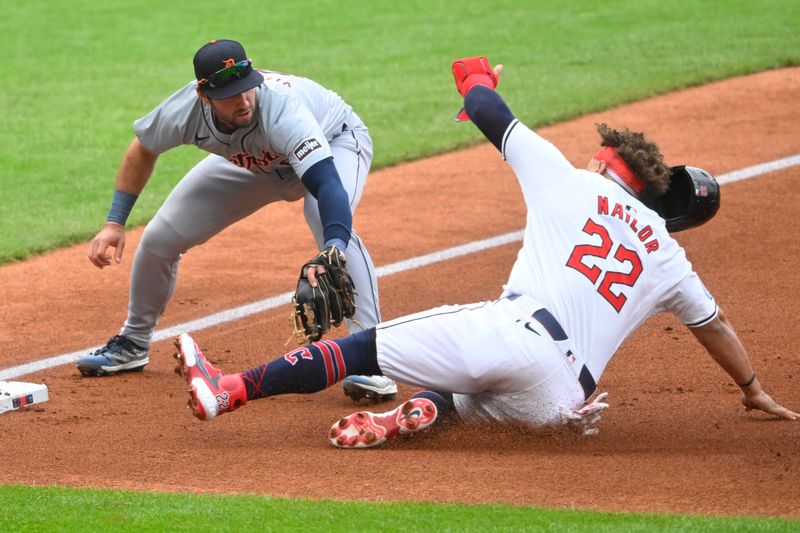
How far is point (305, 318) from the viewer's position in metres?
5.07

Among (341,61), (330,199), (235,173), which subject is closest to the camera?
(330,199)

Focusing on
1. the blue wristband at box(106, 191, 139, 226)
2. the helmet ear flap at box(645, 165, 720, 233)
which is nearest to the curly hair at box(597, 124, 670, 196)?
the helmet ear flap at box(645, 165, 720, 233)

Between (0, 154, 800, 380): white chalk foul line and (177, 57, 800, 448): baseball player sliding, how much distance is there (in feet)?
5.65

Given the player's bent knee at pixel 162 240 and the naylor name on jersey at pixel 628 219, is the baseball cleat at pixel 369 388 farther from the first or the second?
the naylor name on jersey at pixel 628 219

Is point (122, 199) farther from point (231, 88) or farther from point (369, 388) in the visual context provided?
point (369, 388)

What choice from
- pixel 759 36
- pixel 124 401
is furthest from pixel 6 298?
pixel 759 36

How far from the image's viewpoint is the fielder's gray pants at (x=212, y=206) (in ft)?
19.5

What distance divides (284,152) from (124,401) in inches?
54.0

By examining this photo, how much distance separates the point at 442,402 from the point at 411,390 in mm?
887

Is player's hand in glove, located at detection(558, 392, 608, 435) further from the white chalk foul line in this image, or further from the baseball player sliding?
the white chalk foul line

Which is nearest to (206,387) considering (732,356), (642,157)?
(642,157)

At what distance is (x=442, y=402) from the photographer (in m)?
5.24

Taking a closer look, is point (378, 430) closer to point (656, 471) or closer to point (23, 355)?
point (656, 471)

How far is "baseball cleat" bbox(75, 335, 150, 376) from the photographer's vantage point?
6.28 m
